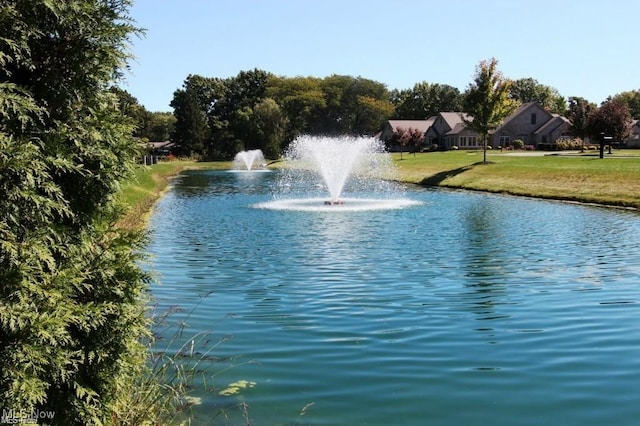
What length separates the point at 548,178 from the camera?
4159cm

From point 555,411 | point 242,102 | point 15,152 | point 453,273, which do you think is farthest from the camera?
point 242,102

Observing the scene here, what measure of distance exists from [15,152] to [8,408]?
175 cm

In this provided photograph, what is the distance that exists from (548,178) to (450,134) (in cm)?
6043

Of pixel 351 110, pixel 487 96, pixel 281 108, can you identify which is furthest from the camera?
pixel 351 110

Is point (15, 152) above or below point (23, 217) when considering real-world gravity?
above

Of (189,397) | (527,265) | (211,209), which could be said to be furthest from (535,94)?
(189,397)

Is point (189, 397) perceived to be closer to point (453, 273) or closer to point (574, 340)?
point (574, 340)

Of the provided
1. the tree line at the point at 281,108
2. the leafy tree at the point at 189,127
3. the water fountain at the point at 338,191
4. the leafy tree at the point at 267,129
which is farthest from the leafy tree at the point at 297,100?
the water fountain at the point at 338,191

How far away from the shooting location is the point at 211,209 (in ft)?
103

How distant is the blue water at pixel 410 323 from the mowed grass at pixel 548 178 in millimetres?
12521

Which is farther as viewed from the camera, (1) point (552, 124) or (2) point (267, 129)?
(2) point (267, 129)

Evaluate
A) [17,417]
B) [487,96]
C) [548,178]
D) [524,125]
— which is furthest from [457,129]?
[17,417]

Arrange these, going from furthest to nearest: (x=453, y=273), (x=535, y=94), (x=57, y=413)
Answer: (x=535, y=94) → (x=453, y=273) → (x=57, y=413)

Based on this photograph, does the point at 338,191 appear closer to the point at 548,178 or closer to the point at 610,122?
the point at 548,178
